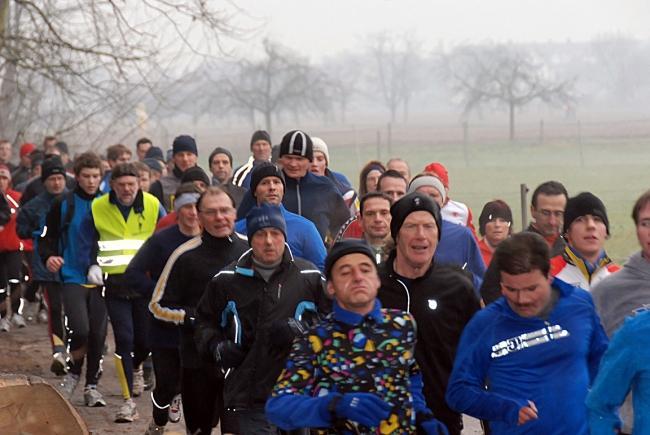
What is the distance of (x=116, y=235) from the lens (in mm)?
11031

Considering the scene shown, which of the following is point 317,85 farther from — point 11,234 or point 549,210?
point 549,210

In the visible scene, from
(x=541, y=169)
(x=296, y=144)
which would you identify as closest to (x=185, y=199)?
(x=296, y=144)

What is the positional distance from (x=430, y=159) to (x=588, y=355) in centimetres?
5191

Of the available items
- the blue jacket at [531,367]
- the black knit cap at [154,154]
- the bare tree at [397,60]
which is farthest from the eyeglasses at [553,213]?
the bare tree at [397,60]

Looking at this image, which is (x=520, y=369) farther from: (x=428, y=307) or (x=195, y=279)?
(x=195, y=279)

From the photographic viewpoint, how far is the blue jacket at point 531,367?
18.1 feet

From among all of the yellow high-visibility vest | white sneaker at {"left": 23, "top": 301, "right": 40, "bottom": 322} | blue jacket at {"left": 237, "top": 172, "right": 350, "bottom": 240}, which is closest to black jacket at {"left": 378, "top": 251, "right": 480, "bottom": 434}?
blue jacket at {"left": 237, "top": 172, "right": 350, "bottom": 240}

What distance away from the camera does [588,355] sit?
18.6ft

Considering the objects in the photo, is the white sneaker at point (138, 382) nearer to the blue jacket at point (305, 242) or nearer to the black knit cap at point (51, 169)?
the black knit cap at point (51, 169)

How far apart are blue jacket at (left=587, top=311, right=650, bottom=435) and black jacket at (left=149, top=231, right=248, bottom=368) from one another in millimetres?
3621

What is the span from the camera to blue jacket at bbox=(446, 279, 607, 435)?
5520 mm

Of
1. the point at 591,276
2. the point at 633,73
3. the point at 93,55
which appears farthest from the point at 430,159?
the point at 633,73

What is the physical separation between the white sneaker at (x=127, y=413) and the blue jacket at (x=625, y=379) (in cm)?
646

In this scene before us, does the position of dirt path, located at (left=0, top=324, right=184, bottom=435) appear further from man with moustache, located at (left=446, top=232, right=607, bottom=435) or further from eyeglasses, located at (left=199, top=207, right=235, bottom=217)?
man with moustache, located at (left=446, top=232, right=607, bottom=435)
